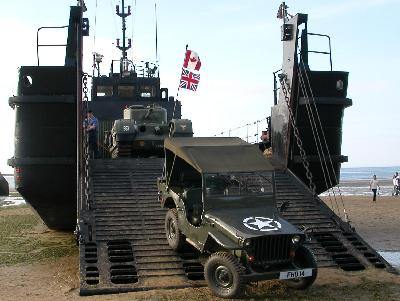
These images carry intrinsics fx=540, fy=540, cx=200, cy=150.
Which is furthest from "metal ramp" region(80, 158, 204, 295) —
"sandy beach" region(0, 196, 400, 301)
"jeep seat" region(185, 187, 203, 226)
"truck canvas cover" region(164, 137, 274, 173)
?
"truck canvas cover" region(164, 137, 274, 173)

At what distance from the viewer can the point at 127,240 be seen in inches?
374

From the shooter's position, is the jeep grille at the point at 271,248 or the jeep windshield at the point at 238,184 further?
the jeep windshield at the point at 238,184

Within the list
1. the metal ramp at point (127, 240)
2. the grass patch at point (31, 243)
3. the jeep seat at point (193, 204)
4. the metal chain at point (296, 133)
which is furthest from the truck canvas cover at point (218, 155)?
the grass patch at point (31, 243)

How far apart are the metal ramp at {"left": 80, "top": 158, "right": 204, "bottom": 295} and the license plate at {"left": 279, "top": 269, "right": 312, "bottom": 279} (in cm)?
158

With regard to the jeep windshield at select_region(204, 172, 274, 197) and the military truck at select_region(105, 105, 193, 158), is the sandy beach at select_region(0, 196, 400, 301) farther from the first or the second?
the military truck at select_region(105, 105, 193, 158)

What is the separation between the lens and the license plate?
7312 mm

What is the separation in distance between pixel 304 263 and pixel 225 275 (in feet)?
3.92

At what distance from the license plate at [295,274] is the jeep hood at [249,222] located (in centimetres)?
54


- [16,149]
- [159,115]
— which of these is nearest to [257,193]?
[16,149]

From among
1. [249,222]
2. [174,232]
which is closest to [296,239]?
[249,222]

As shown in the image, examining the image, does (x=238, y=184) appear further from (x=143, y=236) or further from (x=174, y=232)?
(x=143, y=236)

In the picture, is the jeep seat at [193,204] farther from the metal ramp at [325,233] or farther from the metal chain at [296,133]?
the metal chain at [296,133]

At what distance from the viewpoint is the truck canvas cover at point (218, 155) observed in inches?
326

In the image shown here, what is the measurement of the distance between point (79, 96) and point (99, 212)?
2479 mm
